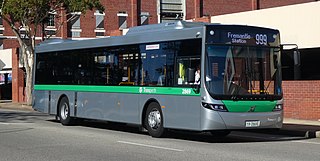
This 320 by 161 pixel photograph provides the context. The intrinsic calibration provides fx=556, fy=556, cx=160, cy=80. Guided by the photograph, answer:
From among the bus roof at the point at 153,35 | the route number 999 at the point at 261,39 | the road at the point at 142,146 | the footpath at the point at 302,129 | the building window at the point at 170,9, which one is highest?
the building window at the point at 170,9

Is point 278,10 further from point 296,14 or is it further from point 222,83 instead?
point 222,83

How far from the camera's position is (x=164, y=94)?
15.6 metres

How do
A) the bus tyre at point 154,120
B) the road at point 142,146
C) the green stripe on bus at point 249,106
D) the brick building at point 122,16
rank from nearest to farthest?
the road at point 142,146
the green stripe on bus at point 249,106
the bus tyre at point 154,120
the brick building at point 122,16

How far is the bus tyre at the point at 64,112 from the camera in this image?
2100 cm

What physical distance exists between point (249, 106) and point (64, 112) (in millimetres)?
9009

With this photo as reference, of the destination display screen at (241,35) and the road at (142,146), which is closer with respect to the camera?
the road at (142,146)

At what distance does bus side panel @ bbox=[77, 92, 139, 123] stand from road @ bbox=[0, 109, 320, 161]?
1.84ft

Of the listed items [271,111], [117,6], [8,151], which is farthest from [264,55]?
[117,6]

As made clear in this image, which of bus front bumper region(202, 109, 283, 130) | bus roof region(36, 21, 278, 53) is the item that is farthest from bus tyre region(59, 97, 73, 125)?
bus front bumper region(202, 109, 283, 130)

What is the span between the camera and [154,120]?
1608 centimetres

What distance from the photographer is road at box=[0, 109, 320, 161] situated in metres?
11.8

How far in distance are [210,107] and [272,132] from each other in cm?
437

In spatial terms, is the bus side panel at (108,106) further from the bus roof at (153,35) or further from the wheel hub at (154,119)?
the bus roof at (153,35)

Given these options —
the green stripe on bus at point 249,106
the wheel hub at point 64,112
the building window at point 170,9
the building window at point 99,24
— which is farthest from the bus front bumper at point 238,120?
the building window at point 99,24
